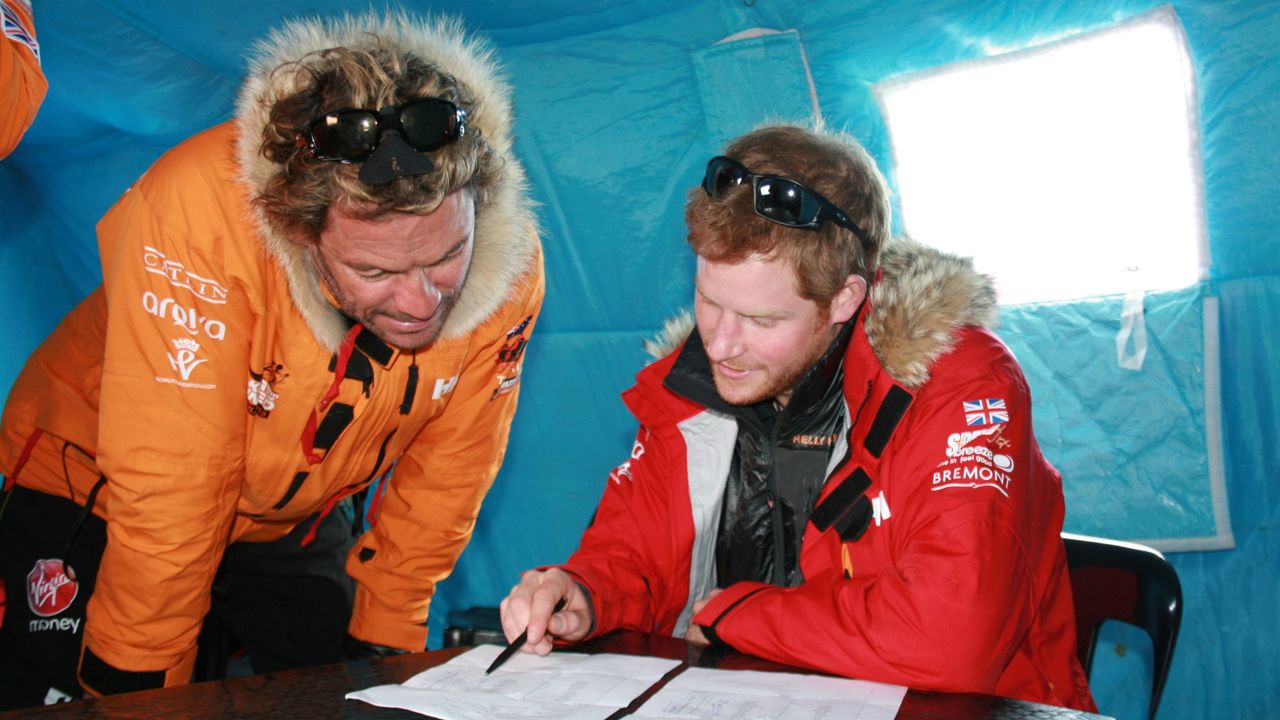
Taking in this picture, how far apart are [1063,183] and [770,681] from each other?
172cm

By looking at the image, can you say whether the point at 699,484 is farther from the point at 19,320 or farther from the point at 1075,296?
the point at 19,320

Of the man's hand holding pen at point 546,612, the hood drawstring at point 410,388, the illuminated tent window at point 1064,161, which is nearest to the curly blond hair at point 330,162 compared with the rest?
the hood drawstring at point 410,388

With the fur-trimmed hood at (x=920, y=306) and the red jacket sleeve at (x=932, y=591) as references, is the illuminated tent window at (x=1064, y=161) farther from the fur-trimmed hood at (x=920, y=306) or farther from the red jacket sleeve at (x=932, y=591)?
the red jacket sleeve at (x=932, y=591)

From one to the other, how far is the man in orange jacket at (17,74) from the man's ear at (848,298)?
1.29 metres

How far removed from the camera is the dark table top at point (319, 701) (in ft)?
3.84

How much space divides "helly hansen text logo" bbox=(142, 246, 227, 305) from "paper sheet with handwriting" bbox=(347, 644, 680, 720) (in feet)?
2.22

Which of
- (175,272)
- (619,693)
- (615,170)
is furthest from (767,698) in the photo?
(615,170)

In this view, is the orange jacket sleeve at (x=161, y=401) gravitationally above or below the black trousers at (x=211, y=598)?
above

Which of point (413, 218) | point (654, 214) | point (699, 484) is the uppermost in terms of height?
point (654, 214)

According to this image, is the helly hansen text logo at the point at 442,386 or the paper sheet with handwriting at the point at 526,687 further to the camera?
the helly hansen text logo at the point at 442,386

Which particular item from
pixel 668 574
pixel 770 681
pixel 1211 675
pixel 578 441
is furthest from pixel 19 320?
pixel 1211 675

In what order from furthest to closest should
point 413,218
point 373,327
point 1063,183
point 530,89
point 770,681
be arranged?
point 530,89 < point 1063,183 < point 373,327 < point 413,218 < point 770,681

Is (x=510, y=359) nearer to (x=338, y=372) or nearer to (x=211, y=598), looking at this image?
(x=338, y=372)

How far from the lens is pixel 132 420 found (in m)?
1.63
